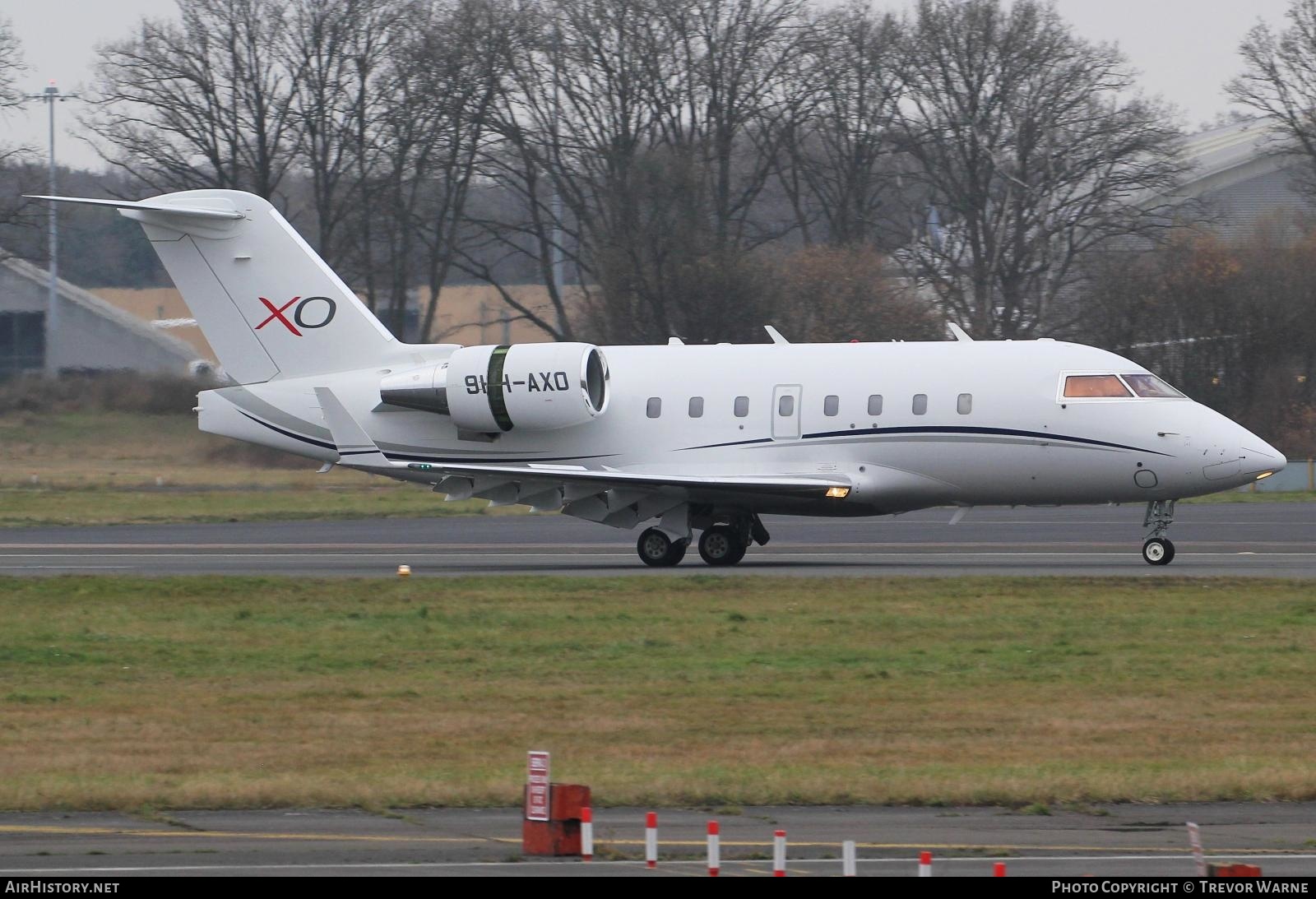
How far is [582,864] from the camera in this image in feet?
29.7

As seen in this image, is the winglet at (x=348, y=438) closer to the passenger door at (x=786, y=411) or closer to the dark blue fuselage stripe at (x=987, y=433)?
the passenger door at (x=786, y=411)

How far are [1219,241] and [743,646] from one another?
39807 millimetres

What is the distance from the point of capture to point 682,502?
2569cm

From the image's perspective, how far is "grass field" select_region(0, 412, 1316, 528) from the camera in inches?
1549

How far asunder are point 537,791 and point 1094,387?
16644 millimetres

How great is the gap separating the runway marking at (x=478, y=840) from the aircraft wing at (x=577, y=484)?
47.4ft

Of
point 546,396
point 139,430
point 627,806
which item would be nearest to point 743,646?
point 627,806

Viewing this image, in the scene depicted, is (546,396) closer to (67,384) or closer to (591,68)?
(67,384)

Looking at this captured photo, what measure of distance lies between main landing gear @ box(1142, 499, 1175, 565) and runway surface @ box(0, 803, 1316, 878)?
1388 centimetres

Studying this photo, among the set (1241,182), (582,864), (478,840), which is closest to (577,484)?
(478,840)

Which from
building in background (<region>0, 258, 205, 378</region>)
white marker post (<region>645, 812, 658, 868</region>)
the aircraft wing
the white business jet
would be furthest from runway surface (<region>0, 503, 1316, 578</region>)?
white marker post (<region>645, 812, 658, 868</region>)

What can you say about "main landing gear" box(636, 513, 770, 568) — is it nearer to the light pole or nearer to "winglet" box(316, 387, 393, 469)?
"winglet" box(316, 387, 393, 469)

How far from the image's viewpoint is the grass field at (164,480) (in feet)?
129

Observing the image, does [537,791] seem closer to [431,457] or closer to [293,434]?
[431,457]
